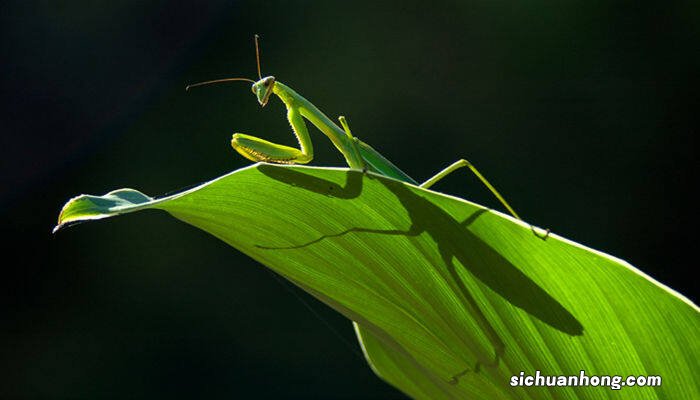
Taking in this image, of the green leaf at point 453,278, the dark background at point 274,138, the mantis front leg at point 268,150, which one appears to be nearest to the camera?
the green leaf at point 453,278

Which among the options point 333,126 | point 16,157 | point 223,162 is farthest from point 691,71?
point 16,157

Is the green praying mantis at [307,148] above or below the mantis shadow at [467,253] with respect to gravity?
above

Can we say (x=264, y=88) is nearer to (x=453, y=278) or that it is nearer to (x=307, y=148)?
(x=307, y=148)

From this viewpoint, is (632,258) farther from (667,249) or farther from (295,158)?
(295,158)

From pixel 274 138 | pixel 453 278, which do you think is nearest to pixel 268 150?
pixel 453 278

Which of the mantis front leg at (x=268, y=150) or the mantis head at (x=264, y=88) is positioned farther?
the mantis head at (x=264, y=88)

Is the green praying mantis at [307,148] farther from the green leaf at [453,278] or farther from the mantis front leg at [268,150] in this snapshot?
the green leaf at [453,278]

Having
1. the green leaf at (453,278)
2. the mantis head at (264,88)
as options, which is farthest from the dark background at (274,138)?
the green leaf at (453,278)

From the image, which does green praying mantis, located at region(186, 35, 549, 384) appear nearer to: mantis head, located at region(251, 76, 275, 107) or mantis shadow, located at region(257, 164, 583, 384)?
mantis head, located at region(251, 76, 275, 107)
